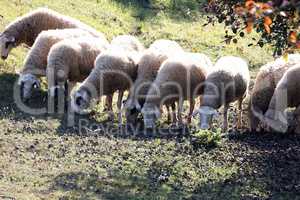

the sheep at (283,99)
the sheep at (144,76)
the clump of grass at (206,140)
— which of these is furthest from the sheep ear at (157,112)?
the sheep at (283,99)

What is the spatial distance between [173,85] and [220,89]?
0.93 meters

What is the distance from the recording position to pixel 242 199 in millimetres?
8719

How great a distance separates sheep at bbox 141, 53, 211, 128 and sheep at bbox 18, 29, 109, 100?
2437mm

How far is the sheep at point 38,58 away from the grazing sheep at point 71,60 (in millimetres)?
373

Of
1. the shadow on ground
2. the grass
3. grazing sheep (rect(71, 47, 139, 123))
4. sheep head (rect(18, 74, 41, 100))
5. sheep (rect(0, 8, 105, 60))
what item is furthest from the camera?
the shadow on ground

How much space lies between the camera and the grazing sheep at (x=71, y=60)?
13656 millimetres

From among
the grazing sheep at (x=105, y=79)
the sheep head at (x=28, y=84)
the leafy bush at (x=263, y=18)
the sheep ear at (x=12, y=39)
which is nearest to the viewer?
the leafy bush at (x=263, y=18)

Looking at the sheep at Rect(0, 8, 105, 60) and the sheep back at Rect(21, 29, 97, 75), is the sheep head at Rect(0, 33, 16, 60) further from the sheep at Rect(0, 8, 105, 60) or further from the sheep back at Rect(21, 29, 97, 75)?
the sheep back at Rect(21, 29, 97, 75)

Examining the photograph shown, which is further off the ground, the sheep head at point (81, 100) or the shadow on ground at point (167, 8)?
the shadow on ground at point (167, 8)

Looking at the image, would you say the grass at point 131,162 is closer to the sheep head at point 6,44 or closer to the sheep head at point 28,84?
the sheep head at point 28,84

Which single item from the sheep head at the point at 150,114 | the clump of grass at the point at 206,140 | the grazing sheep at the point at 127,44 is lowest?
the clump of grass at the point at 206,140

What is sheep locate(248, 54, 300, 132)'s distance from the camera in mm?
12758

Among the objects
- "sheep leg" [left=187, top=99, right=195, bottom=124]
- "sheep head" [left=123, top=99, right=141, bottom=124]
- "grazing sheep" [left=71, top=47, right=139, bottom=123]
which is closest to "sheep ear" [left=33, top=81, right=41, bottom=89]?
"grazing sheep" [left=71, top=47, right=139, bottom=123]

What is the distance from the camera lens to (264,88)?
1288cm
